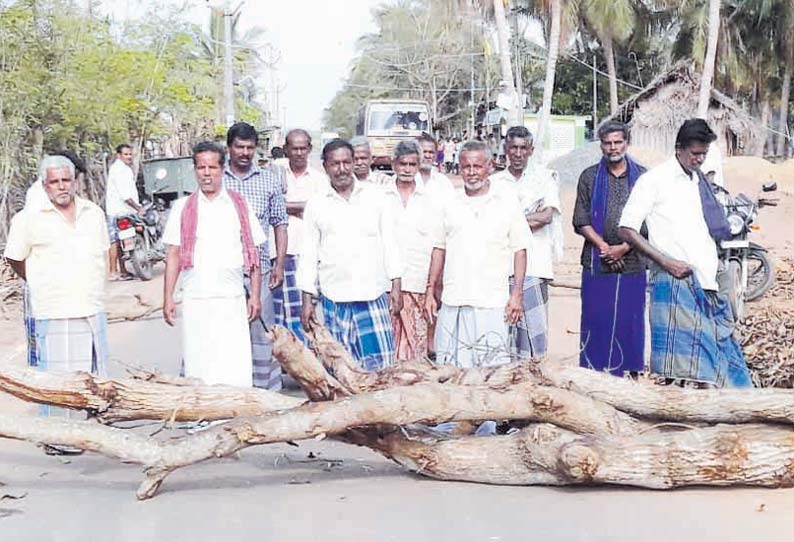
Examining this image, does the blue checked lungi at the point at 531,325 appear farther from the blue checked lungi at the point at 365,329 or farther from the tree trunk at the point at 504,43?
the tree trunk at the point at 504,43

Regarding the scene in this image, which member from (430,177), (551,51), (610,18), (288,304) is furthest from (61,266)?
(610,18)

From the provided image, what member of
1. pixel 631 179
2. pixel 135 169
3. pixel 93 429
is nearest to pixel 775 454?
pixel 631 179

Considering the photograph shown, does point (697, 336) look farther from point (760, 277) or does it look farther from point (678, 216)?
point (760, 277)

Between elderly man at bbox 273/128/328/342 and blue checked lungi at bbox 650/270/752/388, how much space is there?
248 centimetres

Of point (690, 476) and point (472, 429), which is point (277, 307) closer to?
point (472, 429)

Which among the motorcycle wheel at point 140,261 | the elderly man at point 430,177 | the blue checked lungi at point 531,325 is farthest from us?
the motorcycle wheel at point 140,261

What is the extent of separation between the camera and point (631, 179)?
242 inches

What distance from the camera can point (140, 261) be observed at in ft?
43.0

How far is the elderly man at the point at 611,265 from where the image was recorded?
6.09m

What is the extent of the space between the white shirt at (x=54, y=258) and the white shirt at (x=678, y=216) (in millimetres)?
2899

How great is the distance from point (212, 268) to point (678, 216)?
243cm

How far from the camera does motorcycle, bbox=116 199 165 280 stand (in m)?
12.9

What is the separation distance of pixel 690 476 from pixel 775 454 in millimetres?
365

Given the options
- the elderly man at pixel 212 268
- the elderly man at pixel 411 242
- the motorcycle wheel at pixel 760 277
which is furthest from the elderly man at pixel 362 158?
the motorcycle wheel at pixel 760 277
